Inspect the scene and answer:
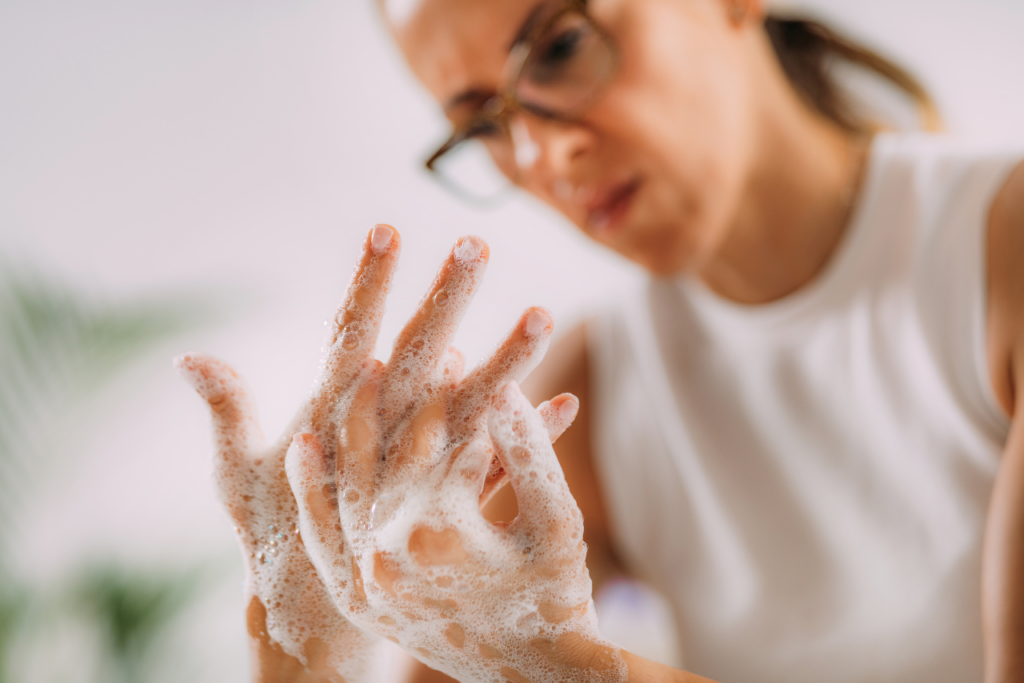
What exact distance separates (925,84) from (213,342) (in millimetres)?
1103

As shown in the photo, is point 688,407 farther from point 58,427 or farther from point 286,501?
point 58,427

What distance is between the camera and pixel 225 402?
0.34 m

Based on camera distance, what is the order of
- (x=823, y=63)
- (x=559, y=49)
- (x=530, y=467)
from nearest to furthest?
(x=530, y=467) < (x=559, y=49) < (x=823, y=63)

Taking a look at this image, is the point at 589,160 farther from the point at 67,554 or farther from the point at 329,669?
the point at 67,554

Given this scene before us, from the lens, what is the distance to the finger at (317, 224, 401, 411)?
0.31 metres

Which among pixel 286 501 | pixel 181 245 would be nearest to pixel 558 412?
pixel 286 501

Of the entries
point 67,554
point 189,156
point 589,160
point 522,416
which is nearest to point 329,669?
point 522,416

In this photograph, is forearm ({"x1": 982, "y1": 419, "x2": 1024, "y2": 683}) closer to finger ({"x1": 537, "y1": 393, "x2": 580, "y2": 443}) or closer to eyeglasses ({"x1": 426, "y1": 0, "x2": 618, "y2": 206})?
finger ({"x1": 537, "y1": 393, "x2": 580, "y2": 443})

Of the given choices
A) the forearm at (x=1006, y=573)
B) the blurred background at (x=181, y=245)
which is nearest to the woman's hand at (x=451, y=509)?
the forearm at (x=1006, y=573)

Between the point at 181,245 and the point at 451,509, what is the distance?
0.90m

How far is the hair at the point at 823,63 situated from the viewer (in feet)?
2.30

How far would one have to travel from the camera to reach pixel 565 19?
0.54 metres

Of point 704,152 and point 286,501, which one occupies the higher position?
point 704,152

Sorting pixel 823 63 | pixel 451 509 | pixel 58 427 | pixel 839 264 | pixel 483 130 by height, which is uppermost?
pixel 823 63
